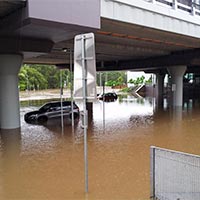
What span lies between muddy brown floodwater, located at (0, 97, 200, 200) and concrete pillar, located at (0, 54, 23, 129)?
→ 85 cm

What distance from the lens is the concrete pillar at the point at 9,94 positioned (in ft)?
45.0

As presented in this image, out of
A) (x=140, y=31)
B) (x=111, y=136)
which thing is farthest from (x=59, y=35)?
(x=111, y=136)

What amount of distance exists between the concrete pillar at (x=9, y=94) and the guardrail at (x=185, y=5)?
8.10 metres

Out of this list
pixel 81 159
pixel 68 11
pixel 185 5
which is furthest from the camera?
pixel 185 5

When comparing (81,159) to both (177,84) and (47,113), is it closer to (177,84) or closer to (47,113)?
(47,113)

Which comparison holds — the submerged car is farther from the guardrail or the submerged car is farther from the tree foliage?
the tree foliage

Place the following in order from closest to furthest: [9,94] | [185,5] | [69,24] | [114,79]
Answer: [69,24], [185,5], [9,94], [114,79]

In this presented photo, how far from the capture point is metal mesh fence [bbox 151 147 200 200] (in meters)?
4.73

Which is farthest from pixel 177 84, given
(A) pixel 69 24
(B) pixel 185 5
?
(A) pixel 69 24

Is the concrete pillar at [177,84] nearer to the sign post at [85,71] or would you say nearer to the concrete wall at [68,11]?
the concrete wall at [68,11]

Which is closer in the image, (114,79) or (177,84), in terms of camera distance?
(177,84)

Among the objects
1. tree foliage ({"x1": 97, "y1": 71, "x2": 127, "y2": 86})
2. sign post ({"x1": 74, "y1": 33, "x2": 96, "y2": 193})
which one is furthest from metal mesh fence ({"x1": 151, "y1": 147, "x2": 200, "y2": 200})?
tree foliage ({"x1": 97, "y1": 71, "x2": 127, "y2": 86})

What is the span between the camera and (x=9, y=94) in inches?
548

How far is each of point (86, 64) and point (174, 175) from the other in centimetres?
285
